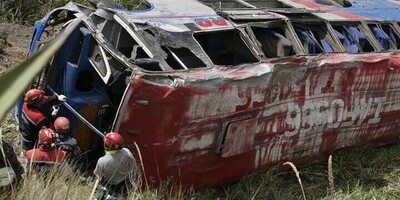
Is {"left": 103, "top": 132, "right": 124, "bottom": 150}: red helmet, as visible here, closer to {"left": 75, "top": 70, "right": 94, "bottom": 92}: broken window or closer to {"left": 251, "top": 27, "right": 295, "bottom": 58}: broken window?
{"left": 75, "top": 70, "right": 94, "bottom": 92}: broken window

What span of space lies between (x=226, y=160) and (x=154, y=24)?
1.64m

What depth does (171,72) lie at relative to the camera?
498cm

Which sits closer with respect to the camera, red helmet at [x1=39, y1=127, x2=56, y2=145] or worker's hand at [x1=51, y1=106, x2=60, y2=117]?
red helmet at [x1=39, y1=127, x2=56, y2=145]

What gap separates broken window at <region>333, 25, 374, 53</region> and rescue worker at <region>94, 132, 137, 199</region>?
3.53m

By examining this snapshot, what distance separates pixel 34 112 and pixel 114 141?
138 cm

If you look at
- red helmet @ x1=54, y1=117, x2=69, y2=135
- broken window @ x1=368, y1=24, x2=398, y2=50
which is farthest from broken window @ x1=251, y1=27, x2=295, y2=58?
red helmet @ x1=54, y1=117, x2=69, y2=135

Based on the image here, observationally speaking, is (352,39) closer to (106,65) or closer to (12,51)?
(106,65)

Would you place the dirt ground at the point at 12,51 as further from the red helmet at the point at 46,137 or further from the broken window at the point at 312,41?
the broken window at the point at 312,41

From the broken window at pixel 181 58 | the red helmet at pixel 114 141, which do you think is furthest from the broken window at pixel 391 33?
the red helmet at pixel 114 141

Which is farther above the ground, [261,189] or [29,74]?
[29,74]

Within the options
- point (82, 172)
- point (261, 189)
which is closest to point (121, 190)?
point (82, 172)

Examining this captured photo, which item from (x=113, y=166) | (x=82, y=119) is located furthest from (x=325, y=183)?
(x=82, y=119)

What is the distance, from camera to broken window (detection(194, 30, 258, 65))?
6427 mm

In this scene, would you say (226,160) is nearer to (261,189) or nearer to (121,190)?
(261,189)
